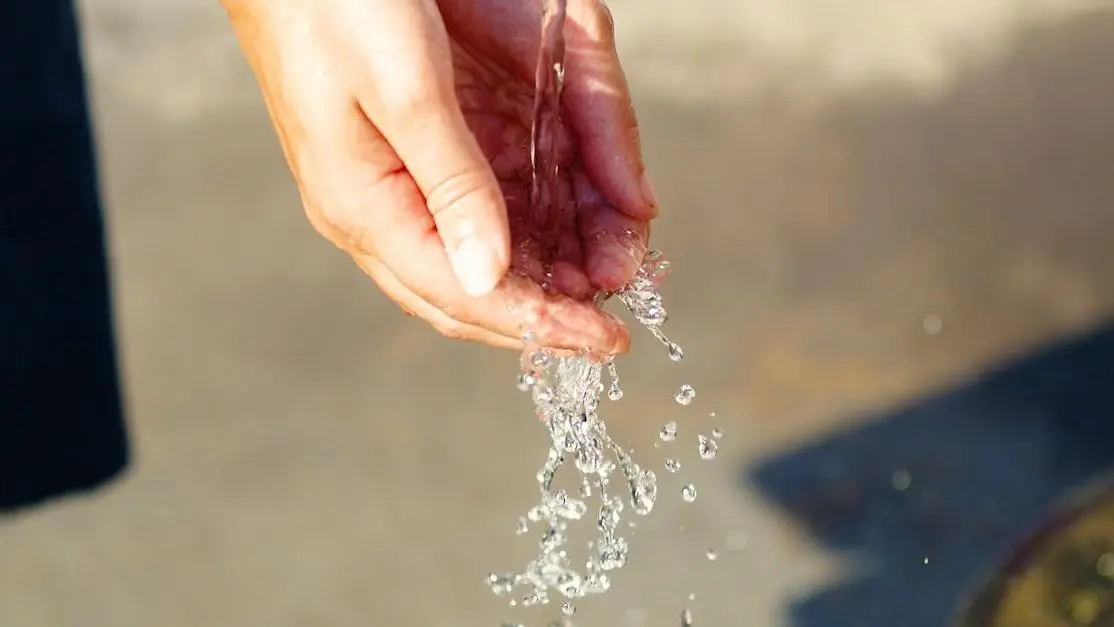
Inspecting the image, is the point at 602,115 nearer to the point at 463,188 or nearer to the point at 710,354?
the point at 463,188

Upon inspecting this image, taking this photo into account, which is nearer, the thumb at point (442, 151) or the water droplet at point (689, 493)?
the thumb at point (442, 151)

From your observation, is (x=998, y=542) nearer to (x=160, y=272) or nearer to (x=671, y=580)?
(x=671, y=580)

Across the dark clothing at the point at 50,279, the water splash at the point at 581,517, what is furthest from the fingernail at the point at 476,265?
the dark clothing at the point at 50,279

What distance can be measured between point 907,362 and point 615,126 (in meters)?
0.53

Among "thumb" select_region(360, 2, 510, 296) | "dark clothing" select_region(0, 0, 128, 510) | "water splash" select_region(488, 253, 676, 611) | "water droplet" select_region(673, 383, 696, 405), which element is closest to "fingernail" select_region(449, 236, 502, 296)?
"thumb" select_region(360, 2, 510, 296)

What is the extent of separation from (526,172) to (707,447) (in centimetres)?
43

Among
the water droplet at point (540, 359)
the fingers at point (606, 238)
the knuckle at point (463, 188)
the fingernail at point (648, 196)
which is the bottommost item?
the water droplet at point (540, 359)

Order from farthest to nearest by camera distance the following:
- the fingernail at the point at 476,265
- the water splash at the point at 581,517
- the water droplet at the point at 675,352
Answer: the water splash at the point at 581,517
the water droplet at the point at 675,352
the fingernail at the point at 476,265

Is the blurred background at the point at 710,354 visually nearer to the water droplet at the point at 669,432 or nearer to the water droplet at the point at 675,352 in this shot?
the water droplet at the point at 669,432

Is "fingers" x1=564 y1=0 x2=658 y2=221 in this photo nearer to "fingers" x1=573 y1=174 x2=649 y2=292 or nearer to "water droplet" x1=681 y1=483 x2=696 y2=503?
"fingers" x1=573 y1=174 x2=649 y2=292

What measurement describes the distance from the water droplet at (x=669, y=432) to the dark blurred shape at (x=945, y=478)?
80 millimetres

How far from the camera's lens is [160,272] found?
1024 mm

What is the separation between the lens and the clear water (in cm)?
57

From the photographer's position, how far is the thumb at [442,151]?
0.48m
